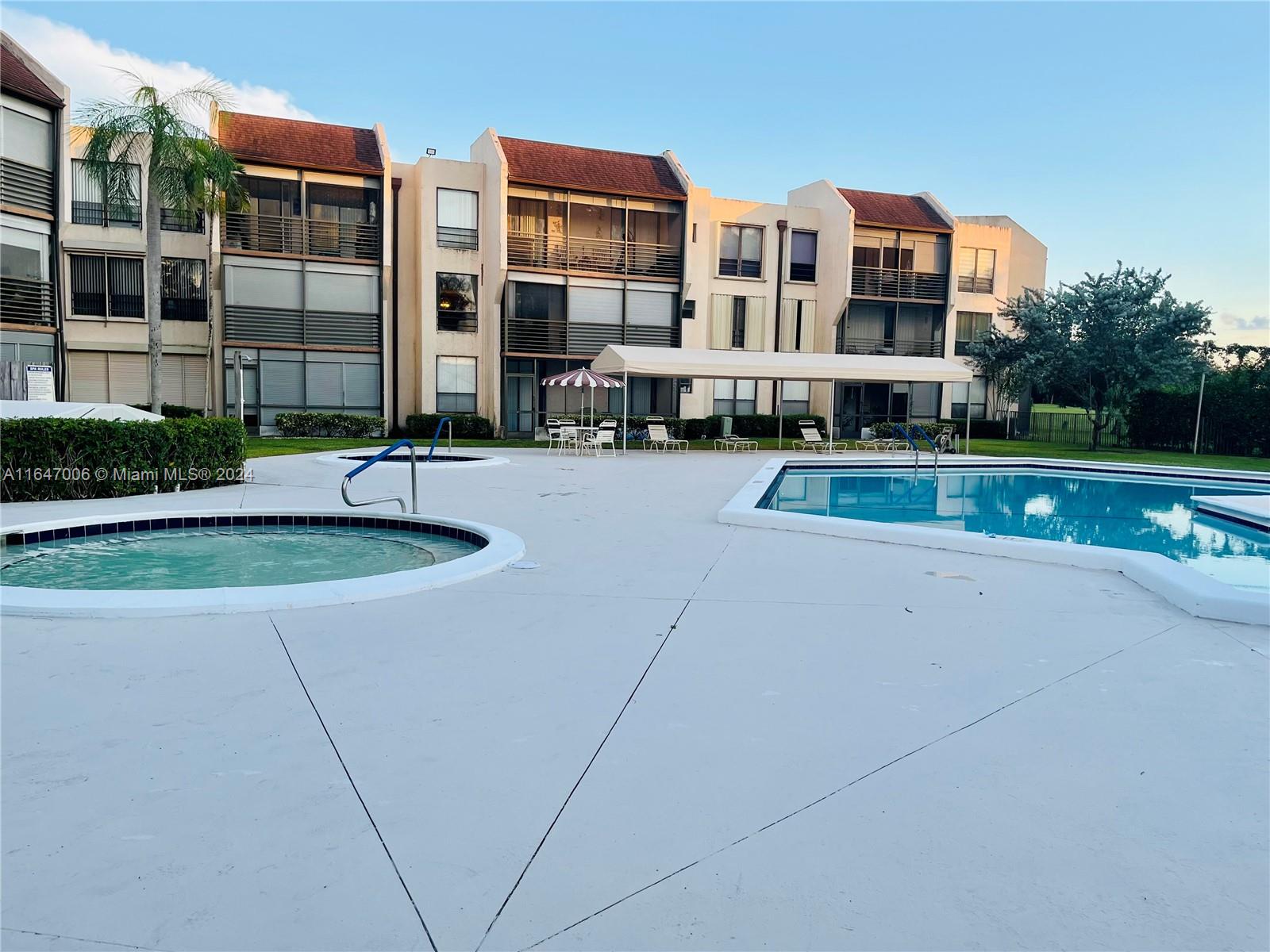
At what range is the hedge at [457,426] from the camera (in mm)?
26828

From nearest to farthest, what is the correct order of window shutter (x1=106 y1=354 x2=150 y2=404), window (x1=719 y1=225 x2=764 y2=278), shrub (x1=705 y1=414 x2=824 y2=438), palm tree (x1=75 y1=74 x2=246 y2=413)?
palm tree (x1=75 y1=74 x2=246 y2=413)
window shutter (x1=106 y1=354 x2=150 y2=404)
shrub (x1=705 y1=414 x2=824 y2=438)
window (x1=719 y1=225 x2=764 y2=278)

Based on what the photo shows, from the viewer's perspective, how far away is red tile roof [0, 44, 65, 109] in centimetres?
2198

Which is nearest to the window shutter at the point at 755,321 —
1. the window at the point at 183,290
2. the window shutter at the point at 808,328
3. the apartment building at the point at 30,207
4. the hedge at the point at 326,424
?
the window shutter at the point at 808,328

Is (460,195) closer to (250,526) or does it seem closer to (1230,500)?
(250,526)

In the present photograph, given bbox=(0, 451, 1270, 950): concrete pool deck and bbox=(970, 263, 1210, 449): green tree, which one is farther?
bbox=(970, 263, 1210, 449): green tree

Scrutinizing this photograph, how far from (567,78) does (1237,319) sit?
3436cm

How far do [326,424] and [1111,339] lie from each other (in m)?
24.6

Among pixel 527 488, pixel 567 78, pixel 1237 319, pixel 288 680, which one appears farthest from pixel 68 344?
pixel 1237 319

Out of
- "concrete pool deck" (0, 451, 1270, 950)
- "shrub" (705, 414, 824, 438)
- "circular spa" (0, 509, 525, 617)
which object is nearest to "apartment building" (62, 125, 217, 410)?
"shrub" (705, 414, 824, 438)

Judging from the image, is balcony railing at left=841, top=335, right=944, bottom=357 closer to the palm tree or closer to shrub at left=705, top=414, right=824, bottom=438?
shrub at left=705, top=414, right=824, bottom=438

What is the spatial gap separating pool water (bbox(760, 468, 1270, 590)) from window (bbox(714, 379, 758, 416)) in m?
11.6

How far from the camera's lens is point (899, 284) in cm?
3275

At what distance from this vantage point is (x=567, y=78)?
1753 cm

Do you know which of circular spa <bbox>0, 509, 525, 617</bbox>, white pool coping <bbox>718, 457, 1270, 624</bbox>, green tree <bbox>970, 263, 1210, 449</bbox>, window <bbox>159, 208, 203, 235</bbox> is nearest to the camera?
circular spa <bbox>0, 509, 525, 617</bbox>
